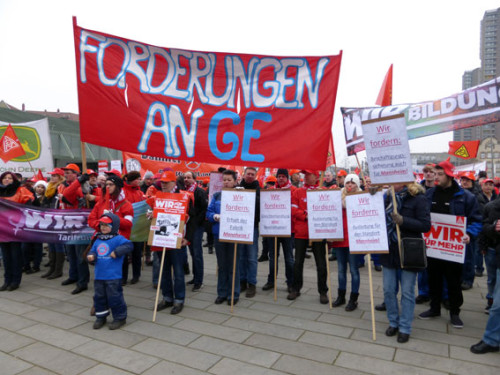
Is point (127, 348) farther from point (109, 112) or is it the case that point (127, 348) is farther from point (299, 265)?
point (109, 112)

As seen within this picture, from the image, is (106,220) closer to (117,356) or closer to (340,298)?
(117,356)

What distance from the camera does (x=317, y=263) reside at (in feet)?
18.9

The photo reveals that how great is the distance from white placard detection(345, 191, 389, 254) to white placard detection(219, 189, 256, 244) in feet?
A: 4.96

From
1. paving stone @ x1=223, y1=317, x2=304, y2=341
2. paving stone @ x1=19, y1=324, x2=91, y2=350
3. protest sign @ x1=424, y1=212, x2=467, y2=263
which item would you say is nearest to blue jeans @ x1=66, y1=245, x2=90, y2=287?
paving stone @ x1=19, y1=324, x2=91, y2=350

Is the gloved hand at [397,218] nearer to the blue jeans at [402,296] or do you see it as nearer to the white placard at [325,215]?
the blue jeans at [402,296]

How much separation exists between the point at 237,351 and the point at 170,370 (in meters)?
0.79

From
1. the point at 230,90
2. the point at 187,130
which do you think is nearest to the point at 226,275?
the point at 187,130

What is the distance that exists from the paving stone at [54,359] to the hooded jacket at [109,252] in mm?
1005

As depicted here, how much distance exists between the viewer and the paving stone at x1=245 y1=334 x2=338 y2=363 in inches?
150

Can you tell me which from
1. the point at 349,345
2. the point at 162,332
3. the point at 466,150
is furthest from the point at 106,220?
the point at 466,150

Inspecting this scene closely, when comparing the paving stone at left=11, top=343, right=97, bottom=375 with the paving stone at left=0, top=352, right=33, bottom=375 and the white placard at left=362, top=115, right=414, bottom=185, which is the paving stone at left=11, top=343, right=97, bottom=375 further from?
the white placard at left=362, top=115, right=414, bottom=185

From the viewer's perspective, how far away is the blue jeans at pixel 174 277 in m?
5.30

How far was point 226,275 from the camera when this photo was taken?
5.72m

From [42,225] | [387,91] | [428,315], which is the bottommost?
[428,315]
